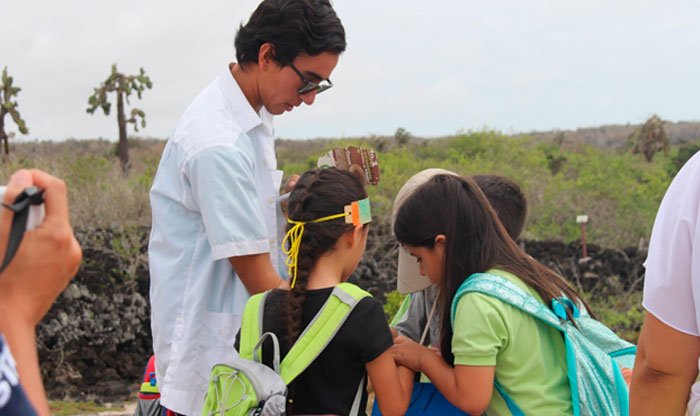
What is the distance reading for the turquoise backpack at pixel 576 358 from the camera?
9.28 ft

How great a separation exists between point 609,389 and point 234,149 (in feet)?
4.63

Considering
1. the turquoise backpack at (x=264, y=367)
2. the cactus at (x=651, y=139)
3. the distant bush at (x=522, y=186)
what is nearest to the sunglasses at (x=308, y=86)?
the turquoise backpack at (x=264, y=367)

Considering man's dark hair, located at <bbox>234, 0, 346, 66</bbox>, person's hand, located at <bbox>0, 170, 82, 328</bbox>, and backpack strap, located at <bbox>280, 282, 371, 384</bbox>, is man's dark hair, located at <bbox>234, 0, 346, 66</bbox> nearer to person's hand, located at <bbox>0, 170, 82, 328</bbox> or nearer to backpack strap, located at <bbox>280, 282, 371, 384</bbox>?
backpack strap, located at <bbox>280, 282, 371, 384</bbox>

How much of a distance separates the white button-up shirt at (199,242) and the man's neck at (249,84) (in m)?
0.10

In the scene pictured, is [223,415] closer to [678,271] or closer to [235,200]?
[235,200]

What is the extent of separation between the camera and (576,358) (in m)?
2.84

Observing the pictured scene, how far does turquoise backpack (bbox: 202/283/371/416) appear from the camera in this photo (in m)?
2.55

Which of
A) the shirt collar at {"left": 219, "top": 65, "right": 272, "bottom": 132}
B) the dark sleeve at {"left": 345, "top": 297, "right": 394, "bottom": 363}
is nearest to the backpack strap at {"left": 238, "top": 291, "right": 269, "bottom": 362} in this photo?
the dark sleeve at {"left": 345, "top": 297, "right": 394, "bottom": 363}

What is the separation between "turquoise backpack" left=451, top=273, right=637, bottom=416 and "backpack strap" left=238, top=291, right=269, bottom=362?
0.63 metres

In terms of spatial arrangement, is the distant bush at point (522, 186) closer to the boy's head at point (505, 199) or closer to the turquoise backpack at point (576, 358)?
the boy's head at point (505, 199)

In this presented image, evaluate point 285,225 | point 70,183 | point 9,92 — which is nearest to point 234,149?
point 285,225

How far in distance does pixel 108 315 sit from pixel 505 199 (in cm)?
504

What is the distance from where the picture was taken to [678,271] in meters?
2.09

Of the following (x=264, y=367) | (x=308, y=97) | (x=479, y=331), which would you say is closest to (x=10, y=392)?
(x=264, y=367)
